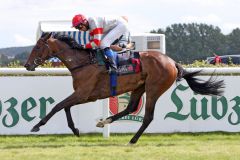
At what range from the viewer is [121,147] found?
986 centimetres

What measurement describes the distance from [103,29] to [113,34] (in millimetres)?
170

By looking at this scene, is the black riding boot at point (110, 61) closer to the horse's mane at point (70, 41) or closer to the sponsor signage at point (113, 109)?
the horse's mane at point (70, 41)

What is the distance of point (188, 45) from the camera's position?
Answer: 70.7m

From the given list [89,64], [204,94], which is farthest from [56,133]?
[204,94]

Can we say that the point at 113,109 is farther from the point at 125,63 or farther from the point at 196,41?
the point at 196,41

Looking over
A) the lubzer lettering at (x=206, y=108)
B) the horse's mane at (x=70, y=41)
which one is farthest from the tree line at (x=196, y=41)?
the horse's mane at (x=70, y=41)

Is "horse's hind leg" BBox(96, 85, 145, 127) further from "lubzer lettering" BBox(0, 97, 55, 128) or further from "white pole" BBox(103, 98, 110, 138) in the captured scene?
"lubzer lettering" BBox(0, 97, 55, 128)

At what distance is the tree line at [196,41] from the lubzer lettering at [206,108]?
5380 centimetres

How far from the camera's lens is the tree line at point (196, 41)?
6869 centimetres

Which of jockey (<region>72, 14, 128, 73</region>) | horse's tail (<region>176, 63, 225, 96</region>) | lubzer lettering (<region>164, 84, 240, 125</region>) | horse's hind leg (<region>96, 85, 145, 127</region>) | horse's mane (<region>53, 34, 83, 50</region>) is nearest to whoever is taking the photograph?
jockey (<region>72, 14, 128, 73</region>)

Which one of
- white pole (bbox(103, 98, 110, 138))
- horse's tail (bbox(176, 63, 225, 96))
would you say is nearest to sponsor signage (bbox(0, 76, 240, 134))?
white pole (bbox(103, 98, 110, 138))

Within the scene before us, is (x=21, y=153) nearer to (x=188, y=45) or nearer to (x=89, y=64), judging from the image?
(x=89, y=64)

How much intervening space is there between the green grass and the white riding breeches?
147cm

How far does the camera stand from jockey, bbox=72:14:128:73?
409 inches
